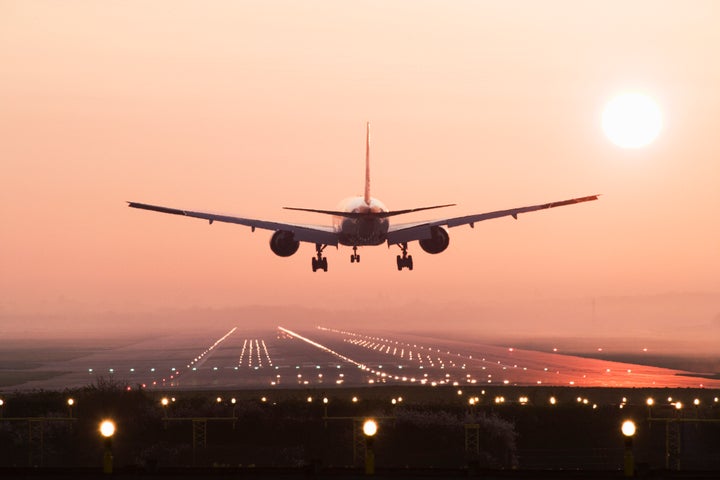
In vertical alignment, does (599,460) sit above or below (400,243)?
below

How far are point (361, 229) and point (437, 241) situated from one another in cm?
696

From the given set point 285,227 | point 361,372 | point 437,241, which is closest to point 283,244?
point 285,227

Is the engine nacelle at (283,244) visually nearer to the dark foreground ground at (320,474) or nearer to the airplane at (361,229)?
the airplane at (361,229)

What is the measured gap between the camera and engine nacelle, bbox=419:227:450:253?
9269cm

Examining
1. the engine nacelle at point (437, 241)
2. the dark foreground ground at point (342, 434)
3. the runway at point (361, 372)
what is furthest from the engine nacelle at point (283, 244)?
the runway at point (361, 372)

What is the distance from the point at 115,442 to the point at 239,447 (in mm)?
8693

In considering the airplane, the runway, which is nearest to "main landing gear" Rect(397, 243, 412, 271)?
the airplane

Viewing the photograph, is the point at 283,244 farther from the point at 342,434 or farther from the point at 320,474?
the point at 320,474

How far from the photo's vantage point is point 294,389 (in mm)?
124438

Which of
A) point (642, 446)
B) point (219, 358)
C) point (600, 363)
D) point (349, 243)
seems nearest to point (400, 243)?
point (349, 243)

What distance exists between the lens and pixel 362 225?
291 feet

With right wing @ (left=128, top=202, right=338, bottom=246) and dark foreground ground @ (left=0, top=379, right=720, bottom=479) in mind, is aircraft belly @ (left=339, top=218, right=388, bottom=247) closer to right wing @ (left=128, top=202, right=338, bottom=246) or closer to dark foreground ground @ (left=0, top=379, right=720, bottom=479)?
right wing @ (left=128, top=202, right=338, bottom=246)

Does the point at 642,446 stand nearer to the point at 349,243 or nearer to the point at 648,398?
the point at 349,243

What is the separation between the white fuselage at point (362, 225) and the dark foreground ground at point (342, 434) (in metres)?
12.8
